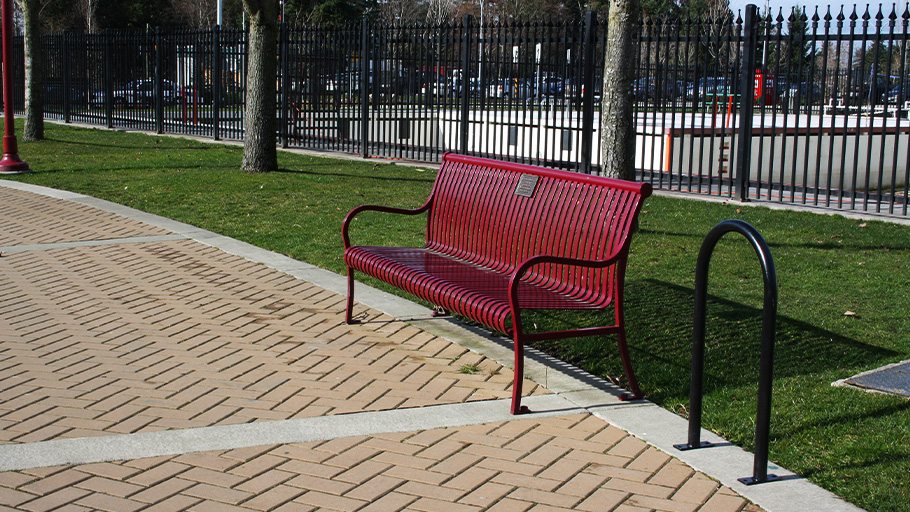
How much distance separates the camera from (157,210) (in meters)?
10.3

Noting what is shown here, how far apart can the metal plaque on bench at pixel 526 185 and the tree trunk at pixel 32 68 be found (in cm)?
1634

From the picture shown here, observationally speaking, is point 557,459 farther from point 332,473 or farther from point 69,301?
point 69,301

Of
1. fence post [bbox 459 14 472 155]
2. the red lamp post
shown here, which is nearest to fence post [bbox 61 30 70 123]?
the red lamp post

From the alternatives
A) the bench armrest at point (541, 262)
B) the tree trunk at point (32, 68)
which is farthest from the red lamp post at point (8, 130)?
the bench armrest at point (541, 262)

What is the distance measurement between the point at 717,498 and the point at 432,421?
1298 millimetres

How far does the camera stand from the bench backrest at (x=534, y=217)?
4.56 metres

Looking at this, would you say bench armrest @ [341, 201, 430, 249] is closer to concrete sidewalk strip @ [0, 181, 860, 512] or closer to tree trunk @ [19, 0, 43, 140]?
concrete sidewalk strip @ [0, 181, 860, 512]

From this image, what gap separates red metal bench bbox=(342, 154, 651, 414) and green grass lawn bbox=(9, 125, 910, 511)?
505 mm

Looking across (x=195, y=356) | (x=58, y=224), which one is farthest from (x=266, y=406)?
(x=58, y=224)

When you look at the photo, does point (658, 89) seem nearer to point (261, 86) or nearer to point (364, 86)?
point (261, 86)

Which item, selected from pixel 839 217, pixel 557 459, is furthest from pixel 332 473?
pixel 839 217

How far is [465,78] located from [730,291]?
918cm

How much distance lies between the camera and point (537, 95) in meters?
16.0

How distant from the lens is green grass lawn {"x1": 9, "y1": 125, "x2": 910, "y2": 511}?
12.8ft
